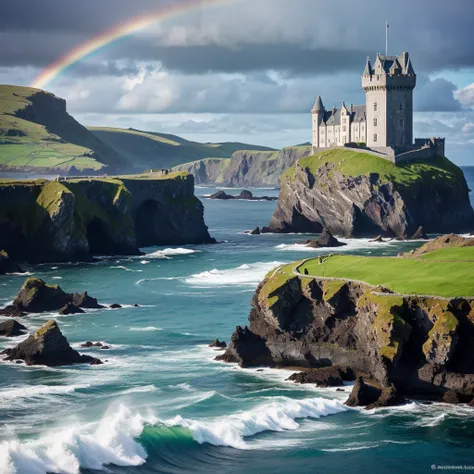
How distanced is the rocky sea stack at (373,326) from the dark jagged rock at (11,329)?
19556 mm

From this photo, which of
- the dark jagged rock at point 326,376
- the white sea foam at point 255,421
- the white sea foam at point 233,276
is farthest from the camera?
the white sea foam at point 233,276

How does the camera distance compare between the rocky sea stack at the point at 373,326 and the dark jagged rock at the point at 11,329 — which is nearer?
the rocky sea stack at the point at 373,326

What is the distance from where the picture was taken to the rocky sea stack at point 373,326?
217ft

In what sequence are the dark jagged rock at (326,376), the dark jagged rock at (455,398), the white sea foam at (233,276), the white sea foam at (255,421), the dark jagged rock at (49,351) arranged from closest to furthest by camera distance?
the white sea foam at (255,421) → the dark jagged rock at (455,398) → the dark jagged rock at (326,376) → the dark jagged rock at (49,351) → the white sea foam at (233,276)

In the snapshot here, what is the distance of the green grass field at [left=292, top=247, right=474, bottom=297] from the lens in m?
72.4

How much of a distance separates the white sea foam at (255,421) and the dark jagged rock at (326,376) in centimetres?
407

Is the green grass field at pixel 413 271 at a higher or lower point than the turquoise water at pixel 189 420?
higher

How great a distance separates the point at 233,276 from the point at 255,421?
63.3 meters

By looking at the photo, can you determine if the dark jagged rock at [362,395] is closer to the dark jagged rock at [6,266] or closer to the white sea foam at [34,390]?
the white sea foam at [34,390]

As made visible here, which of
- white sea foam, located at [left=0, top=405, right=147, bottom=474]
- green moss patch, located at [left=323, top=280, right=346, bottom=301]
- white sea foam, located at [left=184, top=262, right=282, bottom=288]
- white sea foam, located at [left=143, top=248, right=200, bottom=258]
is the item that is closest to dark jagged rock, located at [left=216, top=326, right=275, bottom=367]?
green moss patch, located at [left=323, top=280, right=346, bottom=301]

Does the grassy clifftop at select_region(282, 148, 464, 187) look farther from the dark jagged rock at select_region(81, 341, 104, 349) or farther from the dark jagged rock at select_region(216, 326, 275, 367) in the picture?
the dark jagged rock at select_region(216, 326, 275, 367)

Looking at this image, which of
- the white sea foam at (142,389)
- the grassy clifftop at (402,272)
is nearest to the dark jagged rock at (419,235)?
the grassy clifftop at (402,272)

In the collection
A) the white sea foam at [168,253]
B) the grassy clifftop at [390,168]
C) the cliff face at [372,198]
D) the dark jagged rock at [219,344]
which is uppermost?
the grassy clifftop at [390,168]

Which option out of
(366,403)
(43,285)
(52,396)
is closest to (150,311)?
(43,285)
